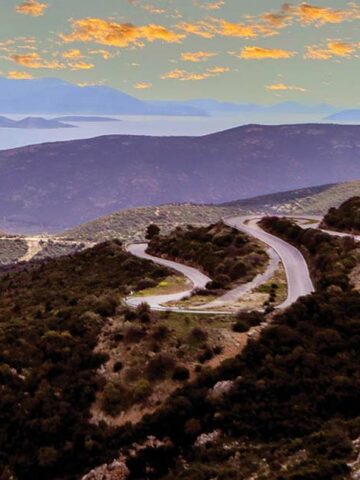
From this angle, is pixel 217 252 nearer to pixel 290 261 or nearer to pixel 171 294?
pixel 290 261

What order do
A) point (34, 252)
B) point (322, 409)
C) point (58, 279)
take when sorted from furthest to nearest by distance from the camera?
point (34, 252), point (58, 279), point (322, 409)

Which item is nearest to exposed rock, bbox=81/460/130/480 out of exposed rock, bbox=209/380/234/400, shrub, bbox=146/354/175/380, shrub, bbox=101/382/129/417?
shrub, bbox=101/382/129/417

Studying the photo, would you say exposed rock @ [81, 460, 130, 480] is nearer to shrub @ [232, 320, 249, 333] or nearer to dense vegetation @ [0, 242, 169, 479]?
dense vegetation @ [0, 242, 169, 479]

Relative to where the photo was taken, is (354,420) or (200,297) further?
(200,297)

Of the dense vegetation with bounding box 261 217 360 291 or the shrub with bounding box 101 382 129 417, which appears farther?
the dense vegetation with bounding box 261 217 360 291

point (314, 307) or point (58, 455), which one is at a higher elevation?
point (314, 307)

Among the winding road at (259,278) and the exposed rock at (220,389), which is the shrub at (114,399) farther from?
the winding road at (259,278)

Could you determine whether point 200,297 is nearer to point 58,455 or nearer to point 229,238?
point 58,455

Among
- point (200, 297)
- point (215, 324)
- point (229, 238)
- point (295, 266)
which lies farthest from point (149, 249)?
point (215, 324)
